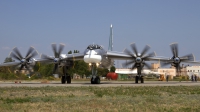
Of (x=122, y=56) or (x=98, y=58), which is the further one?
(x=122, y=56)

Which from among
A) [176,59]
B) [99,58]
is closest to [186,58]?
[176,59]

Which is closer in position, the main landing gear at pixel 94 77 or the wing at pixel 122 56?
the main landing gear at pixel 94 77

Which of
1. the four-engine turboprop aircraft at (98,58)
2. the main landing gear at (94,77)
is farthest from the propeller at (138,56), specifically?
the main landing gear at (94,77)

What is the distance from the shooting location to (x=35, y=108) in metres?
10.9

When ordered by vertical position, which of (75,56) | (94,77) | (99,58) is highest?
(75,56)

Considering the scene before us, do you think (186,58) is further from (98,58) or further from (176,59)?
(98,58)

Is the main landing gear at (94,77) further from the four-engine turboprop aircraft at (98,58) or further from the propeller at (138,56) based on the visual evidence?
the propeller at (138,56)

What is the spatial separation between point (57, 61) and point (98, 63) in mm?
5529

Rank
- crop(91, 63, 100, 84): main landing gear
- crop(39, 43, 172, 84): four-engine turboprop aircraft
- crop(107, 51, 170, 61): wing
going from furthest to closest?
1. crop(107, 51, 170, 61): wing
2. crop(91, 63, 100, 84): main landing gear
3. crop(39, 43, 172, 84): four-engine turboprop aircraft

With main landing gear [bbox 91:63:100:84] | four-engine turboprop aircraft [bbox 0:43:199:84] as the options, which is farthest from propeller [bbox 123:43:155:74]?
main landing gear [bbox 91:63:100:84]

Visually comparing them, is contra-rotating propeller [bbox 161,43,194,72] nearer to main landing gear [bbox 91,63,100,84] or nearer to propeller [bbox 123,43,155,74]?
propeller [bbox 123,43,155,74]

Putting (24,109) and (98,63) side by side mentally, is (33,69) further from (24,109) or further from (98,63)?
(24,109)

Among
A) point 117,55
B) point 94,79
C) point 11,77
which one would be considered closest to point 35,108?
point 94,79

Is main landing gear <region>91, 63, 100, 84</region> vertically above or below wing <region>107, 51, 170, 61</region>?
below
